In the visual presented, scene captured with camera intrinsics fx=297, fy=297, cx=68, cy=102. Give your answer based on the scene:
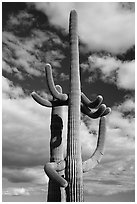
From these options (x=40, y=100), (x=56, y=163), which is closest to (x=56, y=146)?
(x=56, y=163)

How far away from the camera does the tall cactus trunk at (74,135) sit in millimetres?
8852

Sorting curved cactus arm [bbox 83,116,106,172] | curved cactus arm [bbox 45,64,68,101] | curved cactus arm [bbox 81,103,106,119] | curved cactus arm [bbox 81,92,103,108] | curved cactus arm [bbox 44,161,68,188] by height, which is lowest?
curved cactus arm [bbox 44,161,68,188]

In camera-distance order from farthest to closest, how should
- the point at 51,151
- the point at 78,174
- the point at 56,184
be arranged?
the point at 51,151, the point at 56,184, the point at 78,174

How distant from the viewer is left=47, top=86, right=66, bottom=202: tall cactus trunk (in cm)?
952

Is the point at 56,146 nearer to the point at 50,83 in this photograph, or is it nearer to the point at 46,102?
the point at 46,102

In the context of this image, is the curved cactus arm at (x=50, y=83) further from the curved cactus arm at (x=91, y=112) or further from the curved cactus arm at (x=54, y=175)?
the curved cactus arm at (x=54, y=175)

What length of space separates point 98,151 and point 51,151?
65.6 inches

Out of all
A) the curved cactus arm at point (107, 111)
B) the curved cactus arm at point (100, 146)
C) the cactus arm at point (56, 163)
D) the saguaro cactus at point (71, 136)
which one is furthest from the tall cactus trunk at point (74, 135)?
the curved cactus arm at point (107, 111)

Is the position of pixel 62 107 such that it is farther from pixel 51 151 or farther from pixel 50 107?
pixel 51 151

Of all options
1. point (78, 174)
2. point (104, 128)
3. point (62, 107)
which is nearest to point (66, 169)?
point (78, 174)

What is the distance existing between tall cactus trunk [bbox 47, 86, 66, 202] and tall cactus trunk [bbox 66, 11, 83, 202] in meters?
0.59

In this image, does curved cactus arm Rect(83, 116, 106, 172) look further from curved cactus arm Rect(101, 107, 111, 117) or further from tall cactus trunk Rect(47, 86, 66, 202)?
tall cactus trunk Rect(47, 86, 66, 202)

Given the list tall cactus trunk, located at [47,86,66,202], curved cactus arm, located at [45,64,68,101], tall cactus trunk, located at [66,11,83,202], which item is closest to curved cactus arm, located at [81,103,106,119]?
tall cactus trunk, located at [66,11,83,202]

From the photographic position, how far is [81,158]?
364 inches
